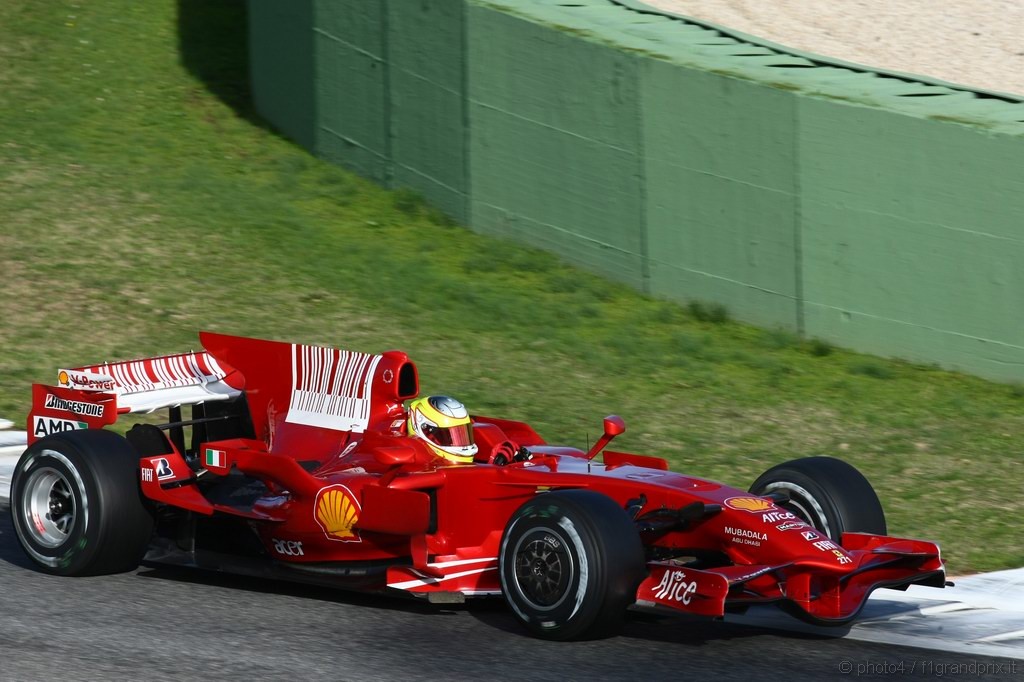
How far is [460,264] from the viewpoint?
16562 mm

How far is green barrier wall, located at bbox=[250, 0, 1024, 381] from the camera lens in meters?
13.8

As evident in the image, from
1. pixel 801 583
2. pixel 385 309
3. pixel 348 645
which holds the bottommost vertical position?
pixel 348 645

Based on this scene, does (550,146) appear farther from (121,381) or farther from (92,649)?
(92,649)

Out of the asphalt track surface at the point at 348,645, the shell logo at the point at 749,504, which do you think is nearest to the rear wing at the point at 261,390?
the asphalt track surface at the point at 348,645

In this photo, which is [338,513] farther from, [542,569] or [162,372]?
[162,372]

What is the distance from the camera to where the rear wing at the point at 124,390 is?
875cm

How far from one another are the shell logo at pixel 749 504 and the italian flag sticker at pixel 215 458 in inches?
110

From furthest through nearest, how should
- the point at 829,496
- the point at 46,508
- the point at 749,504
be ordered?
the point at 46,508 < the point at 829,496 < the point at 749,504

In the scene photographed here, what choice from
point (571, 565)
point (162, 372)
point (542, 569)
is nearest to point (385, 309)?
point (162, 372)

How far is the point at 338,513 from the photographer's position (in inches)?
309

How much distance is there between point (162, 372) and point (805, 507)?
A: 3886 mm

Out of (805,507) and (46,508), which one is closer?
(805,507)

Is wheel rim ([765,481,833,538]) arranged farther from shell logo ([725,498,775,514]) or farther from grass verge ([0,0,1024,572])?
grass verge ([0,0,1024,572])

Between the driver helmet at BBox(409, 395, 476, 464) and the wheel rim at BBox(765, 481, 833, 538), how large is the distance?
1.67m
